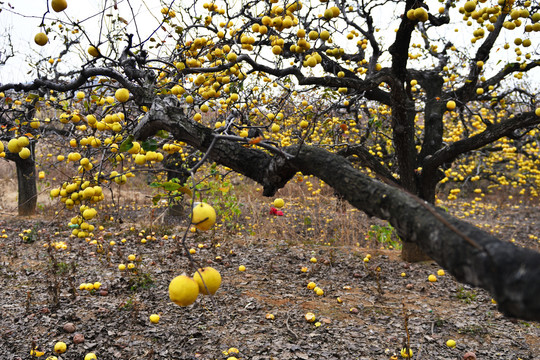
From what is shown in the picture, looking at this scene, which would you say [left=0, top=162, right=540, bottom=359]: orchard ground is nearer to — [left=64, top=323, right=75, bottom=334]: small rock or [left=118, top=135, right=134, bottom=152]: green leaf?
[left=64, top=323, right=75, bottom=334]: small rock

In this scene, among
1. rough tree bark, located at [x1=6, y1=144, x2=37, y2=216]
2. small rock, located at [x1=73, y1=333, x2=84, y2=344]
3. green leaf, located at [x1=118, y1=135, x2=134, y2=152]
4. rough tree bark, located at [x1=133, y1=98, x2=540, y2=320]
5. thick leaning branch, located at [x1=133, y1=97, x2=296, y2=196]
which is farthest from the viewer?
rough tree bark, located at [x1=6, y1=144, x2=37, y2=216]

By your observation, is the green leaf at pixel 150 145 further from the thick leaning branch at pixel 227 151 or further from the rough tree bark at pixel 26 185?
the rough tree bark at pixel 26 185

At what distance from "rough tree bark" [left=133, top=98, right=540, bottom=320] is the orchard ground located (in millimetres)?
507

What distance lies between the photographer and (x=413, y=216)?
112cm

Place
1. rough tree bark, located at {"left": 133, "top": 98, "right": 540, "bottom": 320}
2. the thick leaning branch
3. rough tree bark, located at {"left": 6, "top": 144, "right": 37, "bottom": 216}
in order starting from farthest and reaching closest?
rough tree bark, located at {"left": 6, "top": 144, "right": 37, "bottom": 216} < the thick leaning branch < rough tree bark, located at {"left": 133, "top": 98, "right": 540, "bottom": 320}

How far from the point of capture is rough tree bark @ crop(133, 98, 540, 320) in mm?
747

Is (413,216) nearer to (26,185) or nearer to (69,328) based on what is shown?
(69,328)

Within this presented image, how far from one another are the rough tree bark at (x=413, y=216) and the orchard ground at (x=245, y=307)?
0.51 m

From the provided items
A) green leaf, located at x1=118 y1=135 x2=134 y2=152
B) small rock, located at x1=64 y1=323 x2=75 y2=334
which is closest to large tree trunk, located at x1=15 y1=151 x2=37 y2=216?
small rock, located at x1=64 y1=323 x2=75 y2=334

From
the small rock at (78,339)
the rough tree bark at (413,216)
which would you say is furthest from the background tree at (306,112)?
the small rock at (78,339)

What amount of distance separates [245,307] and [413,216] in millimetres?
3431

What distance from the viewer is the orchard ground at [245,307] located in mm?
3326

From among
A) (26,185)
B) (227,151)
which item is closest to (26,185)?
(26,185)

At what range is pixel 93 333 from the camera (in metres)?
3.51
